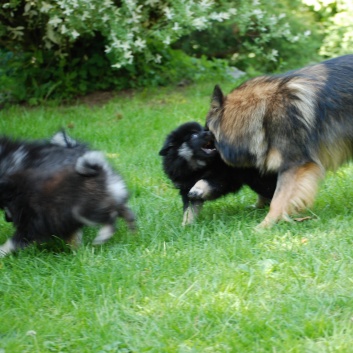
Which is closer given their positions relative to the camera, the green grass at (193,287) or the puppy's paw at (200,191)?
the green grass at (193,287)

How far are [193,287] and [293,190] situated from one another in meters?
1.46

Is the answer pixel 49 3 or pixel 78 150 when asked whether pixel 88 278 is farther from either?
pixel 49 3

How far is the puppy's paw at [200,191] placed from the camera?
5.54 metres

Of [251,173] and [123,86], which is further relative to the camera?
[123,86]

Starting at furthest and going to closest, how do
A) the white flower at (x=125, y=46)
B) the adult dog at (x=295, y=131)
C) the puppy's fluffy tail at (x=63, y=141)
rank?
1. the white flower at (x=125, y=46)
2. the puppy's fluffy tail at (x=63, y=141)
3. the adult dog at (x=295, y=131)

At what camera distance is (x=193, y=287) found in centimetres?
423

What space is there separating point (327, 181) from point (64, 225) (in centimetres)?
300

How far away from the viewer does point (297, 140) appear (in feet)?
17.1

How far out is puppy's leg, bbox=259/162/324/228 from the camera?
5234mm

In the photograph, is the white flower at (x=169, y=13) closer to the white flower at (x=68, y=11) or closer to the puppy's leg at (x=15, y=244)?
the white flower at (x=68, y=11)

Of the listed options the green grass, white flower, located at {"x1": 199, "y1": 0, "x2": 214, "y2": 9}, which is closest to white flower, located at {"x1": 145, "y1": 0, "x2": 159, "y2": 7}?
white flower, located at {"x1": 199, "y1": 0, "x2": 214, "y2": 9}

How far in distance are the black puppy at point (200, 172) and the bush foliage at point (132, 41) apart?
11.8 ft

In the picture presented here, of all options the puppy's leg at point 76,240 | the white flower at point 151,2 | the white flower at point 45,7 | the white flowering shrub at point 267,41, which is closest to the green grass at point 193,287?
the puppy's leg at point 76,240

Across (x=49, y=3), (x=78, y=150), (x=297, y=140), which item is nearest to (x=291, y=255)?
(x=297, y=140)
